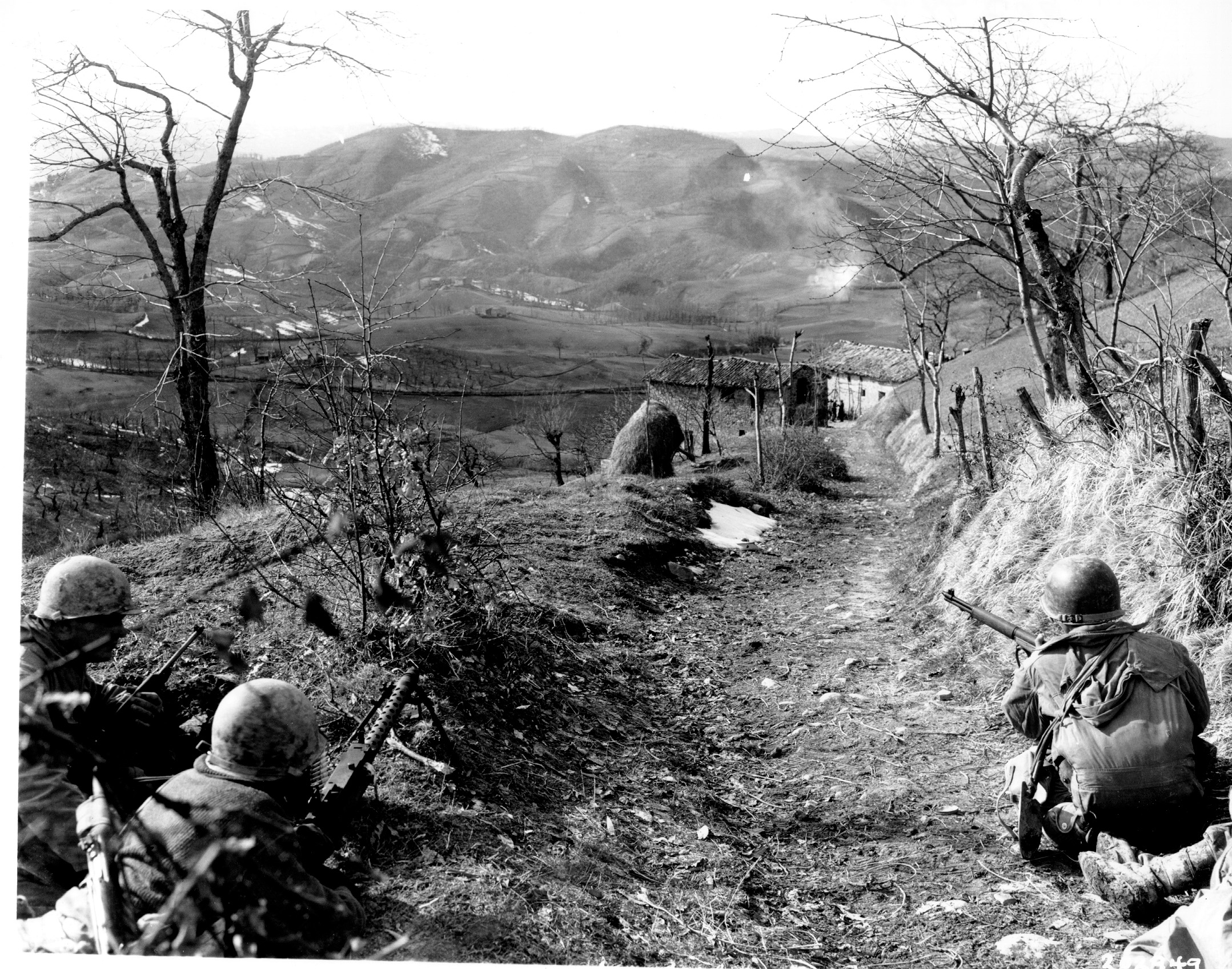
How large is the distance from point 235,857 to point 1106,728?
3.12 m

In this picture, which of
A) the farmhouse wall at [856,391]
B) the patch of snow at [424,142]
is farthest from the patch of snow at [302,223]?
the farmhouse wall at [856,391]

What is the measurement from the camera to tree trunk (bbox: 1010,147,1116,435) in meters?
6.87

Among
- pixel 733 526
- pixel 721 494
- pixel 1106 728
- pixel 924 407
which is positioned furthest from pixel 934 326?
pixel 1106 728

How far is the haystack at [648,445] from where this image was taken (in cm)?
1658

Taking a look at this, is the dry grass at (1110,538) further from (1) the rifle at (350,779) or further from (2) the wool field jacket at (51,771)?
(2) the wool field jacket at (51,771)

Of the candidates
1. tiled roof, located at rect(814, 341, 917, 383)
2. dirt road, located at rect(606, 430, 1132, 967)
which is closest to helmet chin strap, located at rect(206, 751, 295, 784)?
dirt road, located at rect(606, 430, 1132, 967)

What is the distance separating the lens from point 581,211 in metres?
91.8

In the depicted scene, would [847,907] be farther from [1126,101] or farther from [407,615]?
[1126,101]

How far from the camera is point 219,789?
2.50 metres

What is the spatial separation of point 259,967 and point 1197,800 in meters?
3.55

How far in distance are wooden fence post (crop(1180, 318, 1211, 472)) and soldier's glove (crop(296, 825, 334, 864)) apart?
5.07m

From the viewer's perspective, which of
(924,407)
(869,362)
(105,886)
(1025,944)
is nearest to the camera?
(105,886)

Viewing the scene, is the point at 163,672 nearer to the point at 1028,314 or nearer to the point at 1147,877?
the point at 1147,877

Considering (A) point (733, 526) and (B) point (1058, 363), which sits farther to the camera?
(A) point (733, 526)
